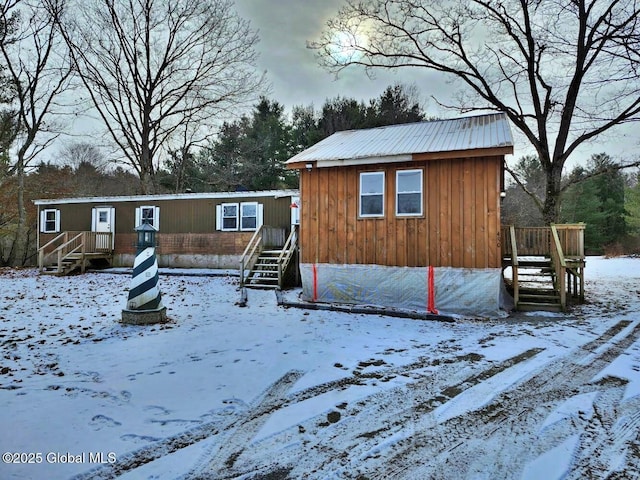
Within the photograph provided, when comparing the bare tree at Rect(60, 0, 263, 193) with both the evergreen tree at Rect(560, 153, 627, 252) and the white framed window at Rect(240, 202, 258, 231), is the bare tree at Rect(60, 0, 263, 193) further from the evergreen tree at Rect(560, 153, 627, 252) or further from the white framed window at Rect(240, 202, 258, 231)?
the evergreen tree at Rect(560, 153, 627, 252)

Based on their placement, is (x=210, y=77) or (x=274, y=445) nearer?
(x=274, y=445)

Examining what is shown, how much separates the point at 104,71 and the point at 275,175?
38.1ft

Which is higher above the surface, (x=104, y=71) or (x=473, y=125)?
(x=104, y=71)

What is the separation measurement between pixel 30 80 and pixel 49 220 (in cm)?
806

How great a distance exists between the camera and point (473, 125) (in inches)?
385

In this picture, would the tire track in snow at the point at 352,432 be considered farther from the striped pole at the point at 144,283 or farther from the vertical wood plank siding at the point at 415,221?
the vertical wood plank siding at the point at 415,221

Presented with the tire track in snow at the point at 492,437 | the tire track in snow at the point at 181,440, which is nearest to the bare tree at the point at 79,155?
the tire track in snow at the point at 181,440

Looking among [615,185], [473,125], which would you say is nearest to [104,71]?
[473,125]

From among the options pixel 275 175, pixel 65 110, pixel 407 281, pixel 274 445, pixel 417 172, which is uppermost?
pixel 65 110

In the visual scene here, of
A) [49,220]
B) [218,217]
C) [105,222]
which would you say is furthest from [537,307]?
[49,220]

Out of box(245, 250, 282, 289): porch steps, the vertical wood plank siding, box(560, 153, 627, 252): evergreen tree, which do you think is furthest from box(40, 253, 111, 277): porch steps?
box(560, 153, 627, 252): evergreen tree

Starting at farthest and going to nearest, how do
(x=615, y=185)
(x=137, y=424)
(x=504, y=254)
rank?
1. (x=615, y=185)
2. (x=504, y=254)
3. (x=137, y=424)

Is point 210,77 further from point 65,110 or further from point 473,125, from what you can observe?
point 473,125

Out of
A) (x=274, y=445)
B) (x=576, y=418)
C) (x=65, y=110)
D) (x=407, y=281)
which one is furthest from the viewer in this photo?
(x=65, y=110)
